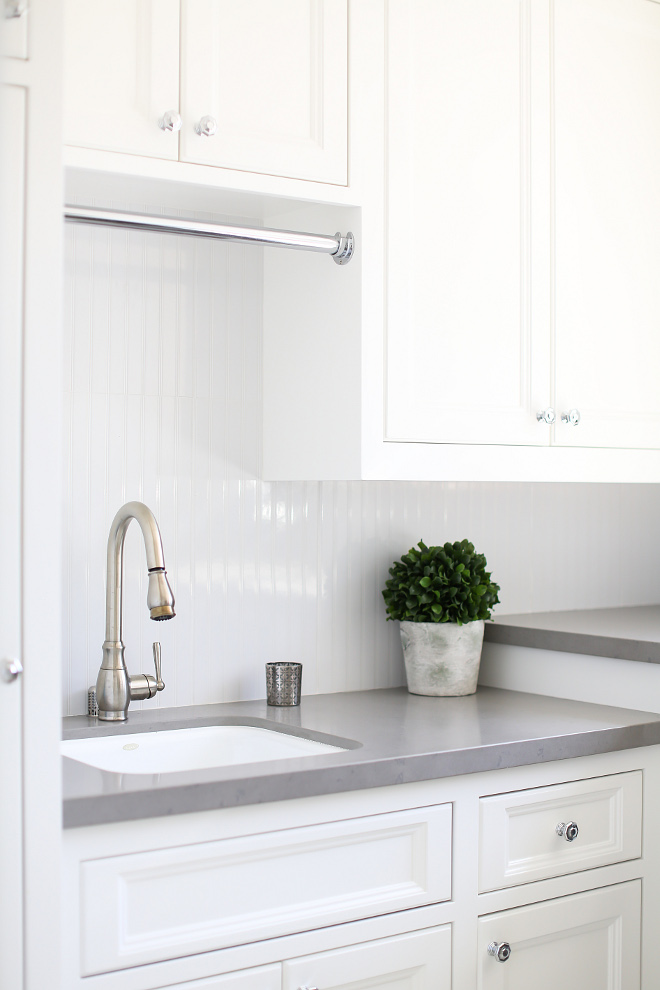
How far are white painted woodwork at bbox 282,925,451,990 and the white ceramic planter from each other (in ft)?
1.85

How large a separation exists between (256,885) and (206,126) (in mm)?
1112

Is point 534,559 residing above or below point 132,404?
below

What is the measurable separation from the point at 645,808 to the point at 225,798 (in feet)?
2.77

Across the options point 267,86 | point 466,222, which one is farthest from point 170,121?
point 466,222

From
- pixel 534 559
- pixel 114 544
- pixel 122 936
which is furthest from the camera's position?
pixel 534 559

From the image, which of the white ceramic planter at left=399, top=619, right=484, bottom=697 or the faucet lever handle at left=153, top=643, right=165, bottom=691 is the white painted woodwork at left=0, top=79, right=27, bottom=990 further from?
the white ceramic planter at left=399, top=619, right=484, bottom=697

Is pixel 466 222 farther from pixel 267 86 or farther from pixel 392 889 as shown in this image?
pixel 392 889

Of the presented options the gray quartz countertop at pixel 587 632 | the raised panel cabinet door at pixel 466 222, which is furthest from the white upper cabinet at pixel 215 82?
the gray quartz countertop at pixel 587 632

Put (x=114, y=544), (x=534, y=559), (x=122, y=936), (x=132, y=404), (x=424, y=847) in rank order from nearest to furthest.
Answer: (x=122, y=936), (x=424, y=847), (x=114, y=544), (x=132, y=404), (x=534, y=559)

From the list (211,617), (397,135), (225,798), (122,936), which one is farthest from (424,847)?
(397,135)

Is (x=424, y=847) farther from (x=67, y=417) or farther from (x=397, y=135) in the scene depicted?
(x=397, y=135)

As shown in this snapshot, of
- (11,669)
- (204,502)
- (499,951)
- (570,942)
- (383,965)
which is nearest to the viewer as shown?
(11,669)

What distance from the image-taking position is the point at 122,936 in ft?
4.22

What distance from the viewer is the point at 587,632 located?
203 centimetres
